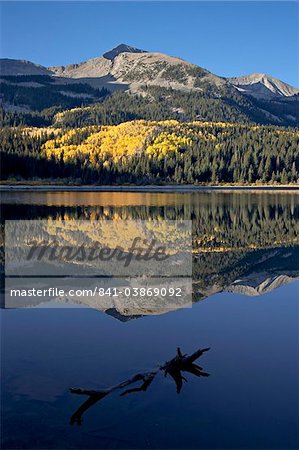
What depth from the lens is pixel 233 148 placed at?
7584 inches

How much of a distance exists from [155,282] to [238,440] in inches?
506

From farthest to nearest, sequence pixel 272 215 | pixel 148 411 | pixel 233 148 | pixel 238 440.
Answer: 1. pixel 233 148
2. pixel 272 215
3. pixel 148 411
4. pixel 238 440

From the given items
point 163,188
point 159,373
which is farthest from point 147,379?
point 163,188

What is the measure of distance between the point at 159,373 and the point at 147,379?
53 centimetres

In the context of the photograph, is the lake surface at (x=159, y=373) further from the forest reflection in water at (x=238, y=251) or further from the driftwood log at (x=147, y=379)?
the forest reflection in water at (x=238, y=251)

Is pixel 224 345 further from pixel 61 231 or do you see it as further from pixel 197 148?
pixel 197 148

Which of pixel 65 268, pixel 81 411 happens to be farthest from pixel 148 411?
pixel 65 268

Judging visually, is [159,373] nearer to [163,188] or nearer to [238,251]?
[238,251]

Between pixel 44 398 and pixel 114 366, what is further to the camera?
pixel 114 366

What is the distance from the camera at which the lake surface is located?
8703 millimetres

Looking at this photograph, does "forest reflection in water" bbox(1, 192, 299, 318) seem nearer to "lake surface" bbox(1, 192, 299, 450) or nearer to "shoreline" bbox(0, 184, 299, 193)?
"lake surface" bbox(1, 192, 299, 450)

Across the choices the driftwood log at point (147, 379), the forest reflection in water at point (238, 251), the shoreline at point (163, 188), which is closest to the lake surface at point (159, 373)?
the driftwood log at point (147, 379)

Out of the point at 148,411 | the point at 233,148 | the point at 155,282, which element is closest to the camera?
the point at 148,411

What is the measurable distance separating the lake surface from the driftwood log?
89 millimetres
